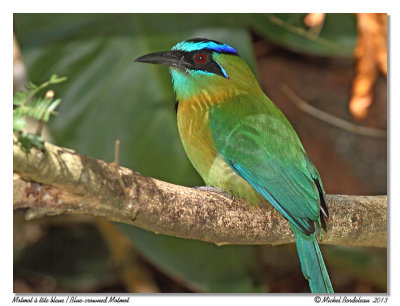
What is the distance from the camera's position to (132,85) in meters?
2.54

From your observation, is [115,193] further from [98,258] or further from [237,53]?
[98,258]

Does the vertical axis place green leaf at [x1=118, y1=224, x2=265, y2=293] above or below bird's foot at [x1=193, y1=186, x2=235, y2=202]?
below

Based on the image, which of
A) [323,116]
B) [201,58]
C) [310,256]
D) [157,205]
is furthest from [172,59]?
[323,116]

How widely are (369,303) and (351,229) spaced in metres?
0.35

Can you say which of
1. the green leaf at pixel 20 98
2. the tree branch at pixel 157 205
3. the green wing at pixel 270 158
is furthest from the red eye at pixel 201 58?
the green leaf at pixel 20 98

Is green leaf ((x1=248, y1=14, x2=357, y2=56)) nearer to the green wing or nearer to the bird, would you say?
the bird

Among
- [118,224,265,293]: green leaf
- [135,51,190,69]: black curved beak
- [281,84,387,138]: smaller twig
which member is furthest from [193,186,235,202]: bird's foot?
→ [281,84,387,138]: smaller twig

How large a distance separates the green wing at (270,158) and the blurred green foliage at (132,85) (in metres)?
0.37

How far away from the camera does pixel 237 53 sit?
2.30m

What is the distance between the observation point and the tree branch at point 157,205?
1387mm

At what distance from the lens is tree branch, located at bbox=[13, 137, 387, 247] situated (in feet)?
4.55

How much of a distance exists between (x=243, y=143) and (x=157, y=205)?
54 cm

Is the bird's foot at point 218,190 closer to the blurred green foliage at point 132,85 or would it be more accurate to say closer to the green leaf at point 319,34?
the blurred green foliage at point 132,85

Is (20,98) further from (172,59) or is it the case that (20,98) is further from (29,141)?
(172,59)
